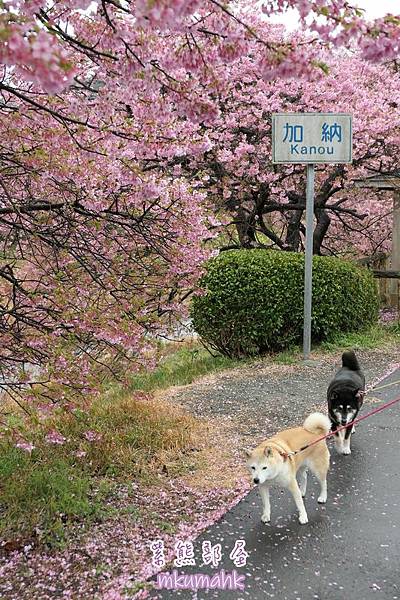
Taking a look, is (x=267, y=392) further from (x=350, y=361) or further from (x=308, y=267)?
(x=308, y=267)

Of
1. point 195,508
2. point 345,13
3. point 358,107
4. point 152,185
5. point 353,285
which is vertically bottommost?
point 195,508

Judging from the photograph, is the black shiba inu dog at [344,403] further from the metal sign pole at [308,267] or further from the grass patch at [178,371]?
the metal sign pole at [308,267]

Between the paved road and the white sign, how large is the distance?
4.12m

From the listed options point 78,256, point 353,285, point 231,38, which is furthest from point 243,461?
point 353,285

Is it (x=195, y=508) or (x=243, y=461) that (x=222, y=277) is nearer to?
(x=243, y=461)

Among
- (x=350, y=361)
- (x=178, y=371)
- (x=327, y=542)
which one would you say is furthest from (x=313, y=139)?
(x=327, y=542)

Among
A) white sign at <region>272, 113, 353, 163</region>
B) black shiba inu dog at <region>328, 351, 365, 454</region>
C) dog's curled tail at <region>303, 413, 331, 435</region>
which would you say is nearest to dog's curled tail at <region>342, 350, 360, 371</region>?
black shiba inu dog at <region>328, 351, 365, 454</region>

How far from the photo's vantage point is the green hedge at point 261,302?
780cm

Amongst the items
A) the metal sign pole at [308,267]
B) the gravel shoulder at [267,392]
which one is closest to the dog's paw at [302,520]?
the gravel shoulder at [267,392]

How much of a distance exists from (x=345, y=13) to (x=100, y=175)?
77.1 inches

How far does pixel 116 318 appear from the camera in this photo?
12.6ft

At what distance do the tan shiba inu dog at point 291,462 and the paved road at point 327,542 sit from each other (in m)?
0.13

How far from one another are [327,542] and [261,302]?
4.74 metres

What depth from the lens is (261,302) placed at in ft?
25.6
